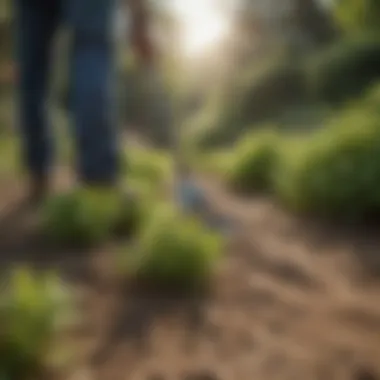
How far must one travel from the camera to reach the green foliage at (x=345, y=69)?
0.55m

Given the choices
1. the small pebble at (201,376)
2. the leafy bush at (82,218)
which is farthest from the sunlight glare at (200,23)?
the small pebble at (201,376)

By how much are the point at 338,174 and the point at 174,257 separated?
223 millimetres

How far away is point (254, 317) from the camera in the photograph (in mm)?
502

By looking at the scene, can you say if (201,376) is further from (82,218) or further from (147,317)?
(82,218)

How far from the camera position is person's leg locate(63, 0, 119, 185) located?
0.65 metres

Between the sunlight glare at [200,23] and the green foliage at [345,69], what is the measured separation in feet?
0.29

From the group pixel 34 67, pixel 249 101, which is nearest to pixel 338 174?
pixel 249 101

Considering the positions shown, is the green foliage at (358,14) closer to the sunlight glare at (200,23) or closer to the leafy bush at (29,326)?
the sunlight glare at (200,23)

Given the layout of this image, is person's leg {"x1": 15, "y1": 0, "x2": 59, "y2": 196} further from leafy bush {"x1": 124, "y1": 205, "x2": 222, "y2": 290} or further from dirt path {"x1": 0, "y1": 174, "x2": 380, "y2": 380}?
leafy bush {"x1": 124, "y1": 205, "x2": 222, "y2": 290}

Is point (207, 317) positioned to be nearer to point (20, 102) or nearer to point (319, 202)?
point (319, 202)

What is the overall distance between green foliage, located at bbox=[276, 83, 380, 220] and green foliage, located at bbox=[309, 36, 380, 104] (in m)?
0.03

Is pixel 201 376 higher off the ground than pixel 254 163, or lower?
lower

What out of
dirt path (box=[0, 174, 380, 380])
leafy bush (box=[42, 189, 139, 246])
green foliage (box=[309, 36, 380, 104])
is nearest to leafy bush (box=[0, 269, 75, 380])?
dirt path (box=[0, 174, 380, 380])

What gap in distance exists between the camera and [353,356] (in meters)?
0.44
